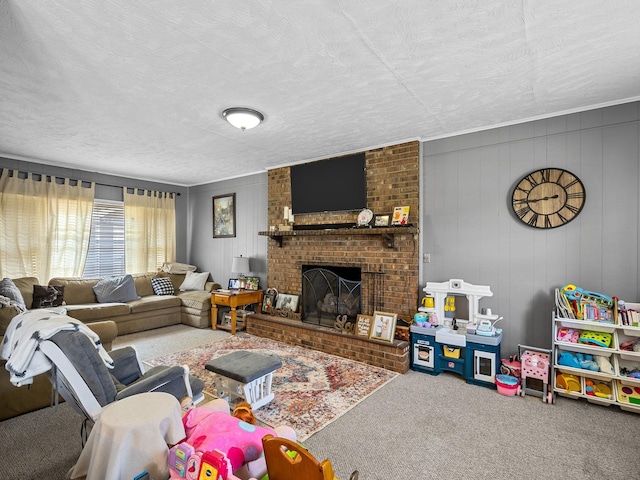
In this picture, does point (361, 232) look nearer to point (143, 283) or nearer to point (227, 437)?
point (227, 437)

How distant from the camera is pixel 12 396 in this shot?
254 centimetres

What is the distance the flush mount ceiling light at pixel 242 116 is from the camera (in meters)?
2.98

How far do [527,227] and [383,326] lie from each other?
5.81ft

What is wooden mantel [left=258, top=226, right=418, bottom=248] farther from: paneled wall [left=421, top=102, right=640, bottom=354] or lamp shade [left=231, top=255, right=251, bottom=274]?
lamp shade [left=231, top=255, right=251, bottom=274]

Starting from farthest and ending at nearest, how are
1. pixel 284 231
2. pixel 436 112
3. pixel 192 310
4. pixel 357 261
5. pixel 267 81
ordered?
1. pixel 192 310
2. pixel 284 231
3. pixel 357 261
4. pixel 436 112
5. pixel 267 81

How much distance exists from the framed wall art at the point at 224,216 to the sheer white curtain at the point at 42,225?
1964 millimetres

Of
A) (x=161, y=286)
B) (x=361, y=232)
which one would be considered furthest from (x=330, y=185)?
(x=161, y=286)

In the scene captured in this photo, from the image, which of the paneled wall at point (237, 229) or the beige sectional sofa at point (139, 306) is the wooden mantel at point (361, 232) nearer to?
the paneled wall at point (237, 229)

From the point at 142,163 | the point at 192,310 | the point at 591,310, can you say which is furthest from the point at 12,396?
the point at 591,310

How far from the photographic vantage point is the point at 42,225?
495 cm

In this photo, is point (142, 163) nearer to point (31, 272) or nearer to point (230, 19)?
point (31, 272)

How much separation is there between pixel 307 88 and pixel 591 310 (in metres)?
2.95

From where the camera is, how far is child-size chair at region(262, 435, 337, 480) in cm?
106

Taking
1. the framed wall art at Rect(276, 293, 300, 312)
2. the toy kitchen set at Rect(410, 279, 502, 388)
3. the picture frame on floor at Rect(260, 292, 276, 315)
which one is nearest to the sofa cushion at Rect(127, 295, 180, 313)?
the picture frame on floor at Rect(260, 292, 276, 315)
